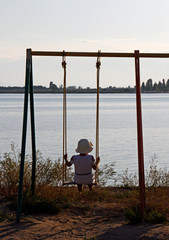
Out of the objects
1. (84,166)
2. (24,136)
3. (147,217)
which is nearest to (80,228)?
(147,217)

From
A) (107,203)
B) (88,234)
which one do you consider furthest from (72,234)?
(107,203)

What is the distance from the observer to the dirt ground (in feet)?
22.7

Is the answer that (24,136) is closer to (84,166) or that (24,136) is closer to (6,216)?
(6,216)

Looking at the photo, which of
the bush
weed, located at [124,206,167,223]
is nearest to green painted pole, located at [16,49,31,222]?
the bush

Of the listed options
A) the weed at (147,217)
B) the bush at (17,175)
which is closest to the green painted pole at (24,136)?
the bush at (17,175)

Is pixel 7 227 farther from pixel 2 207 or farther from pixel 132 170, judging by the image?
pixel 132 170

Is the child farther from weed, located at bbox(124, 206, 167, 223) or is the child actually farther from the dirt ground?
weed, located at bbox(124, 206, 167, 223)

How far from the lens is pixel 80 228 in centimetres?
752

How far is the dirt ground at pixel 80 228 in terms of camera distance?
6.93m

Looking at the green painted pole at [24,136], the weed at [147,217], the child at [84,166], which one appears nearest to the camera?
the weed at [147,217]

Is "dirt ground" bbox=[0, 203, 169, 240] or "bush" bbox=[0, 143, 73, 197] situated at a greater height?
"bush" bbox=[0, 143, 73, 197]

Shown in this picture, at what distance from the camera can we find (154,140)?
29.0 metres

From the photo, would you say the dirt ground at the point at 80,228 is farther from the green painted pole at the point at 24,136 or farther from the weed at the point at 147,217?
the green painted pole at the point at 24,136

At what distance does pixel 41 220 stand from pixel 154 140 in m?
21.7
